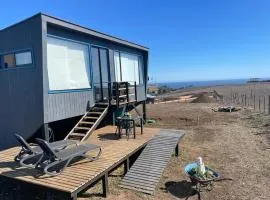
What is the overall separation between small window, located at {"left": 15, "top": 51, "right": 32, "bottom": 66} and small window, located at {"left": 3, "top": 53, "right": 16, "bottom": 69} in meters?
0.21

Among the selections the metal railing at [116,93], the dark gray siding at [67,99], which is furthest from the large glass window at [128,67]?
the metal railing at [116,93]

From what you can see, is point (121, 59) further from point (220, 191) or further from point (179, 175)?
point (220, 191)

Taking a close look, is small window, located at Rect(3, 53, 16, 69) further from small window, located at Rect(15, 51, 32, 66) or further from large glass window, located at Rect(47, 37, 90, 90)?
large glass window, located at Rect(47, 37, 90, 90)

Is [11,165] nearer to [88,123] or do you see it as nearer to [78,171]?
[78,171]

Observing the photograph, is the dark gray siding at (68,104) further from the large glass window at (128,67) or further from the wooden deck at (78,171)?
the large glass window at (128,67)

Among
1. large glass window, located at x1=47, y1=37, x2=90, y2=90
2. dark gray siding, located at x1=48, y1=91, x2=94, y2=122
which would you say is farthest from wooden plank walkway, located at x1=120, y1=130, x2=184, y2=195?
large glass window, located at x1=47, y1=37, x2=90, y2=90

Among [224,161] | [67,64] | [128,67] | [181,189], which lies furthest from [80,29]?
[224,161]

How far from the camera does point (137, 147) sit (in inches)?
315

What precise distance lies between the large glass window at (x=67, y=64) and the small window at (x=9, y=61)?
4.71 feet

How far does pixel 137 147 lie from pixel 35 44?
426 cm

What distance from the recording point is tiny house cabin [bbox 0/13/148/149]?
8.35 m

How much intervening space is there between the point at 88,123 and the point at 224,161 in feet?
15.0

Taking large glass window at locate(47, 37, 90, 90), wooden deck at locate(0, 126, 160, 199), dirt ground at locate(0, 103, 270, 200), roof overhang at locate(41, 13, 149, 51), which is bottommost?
dirt ground at locate(0, 103, 270, 200)

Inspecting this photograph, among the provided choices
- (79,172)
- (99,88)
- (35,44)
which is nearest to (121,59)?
(99,88)
